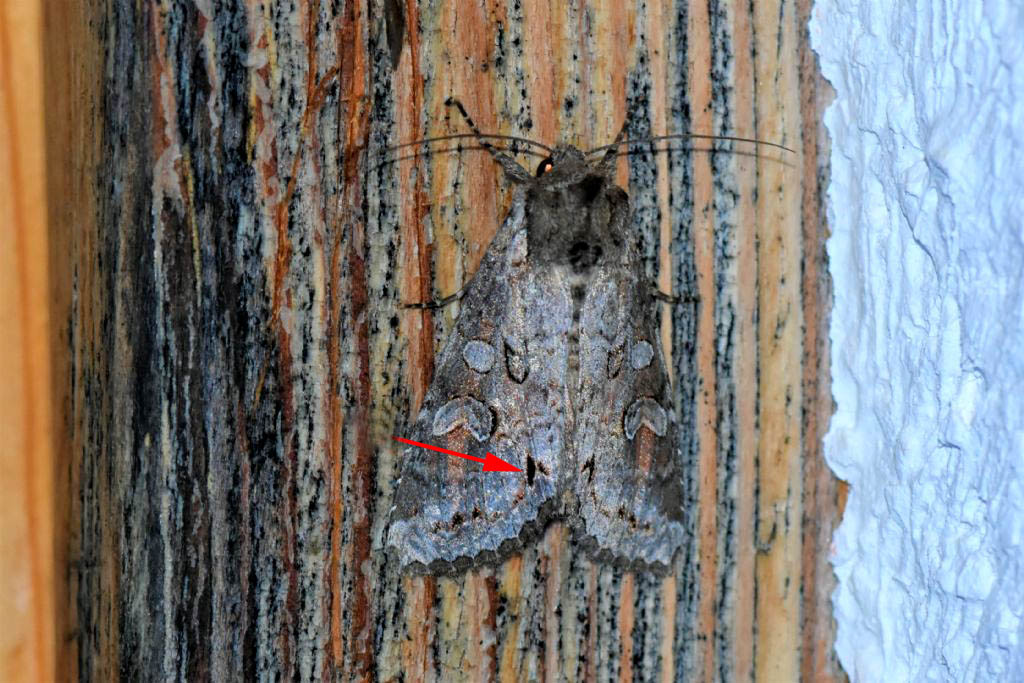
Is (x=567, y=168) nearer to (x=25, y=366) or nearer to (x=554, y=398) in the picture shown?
(x=554, y=398)

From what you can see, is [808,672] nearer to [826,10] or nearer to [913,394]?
[913,394]

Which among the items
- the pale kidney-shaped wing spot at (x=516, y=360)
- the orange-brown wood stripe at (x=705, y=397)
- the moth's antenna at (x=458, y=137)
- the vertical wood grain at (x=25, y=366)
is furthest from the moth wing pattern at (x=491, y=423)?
the vertical wood grain at (x=25, y=366)

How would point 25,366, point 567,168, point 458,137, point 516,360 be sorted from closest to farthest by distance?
1. point 25,366
2. point 458,137
3. point 567,168
4. point 516,360

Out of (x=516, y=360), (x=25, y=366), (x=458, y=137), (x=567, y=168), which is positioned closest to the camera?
(x=25, y=366)

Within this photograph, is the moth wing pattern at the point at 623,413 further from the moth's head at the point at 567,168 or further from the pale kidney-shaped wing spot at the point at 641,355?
the moth's head at the point at 567,168

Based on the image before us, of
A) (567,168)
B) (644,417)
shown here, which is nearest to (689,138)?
(567,168)

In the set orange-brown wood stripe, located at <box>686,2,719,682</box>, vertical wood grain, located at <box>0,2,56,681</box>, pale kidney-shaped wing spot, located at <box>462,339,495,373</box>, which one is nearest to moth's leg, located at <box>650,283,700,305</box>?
orange-brown wood stripe, located at <box>686,2,719,682</box>
